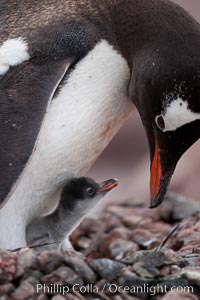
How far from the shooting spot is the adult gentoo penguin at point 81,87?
Result: 4.92 m

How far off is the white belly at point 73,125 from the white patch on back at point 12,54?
0.28 meters

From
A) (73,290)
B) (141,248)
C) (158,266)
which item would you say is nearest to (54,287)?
(73,290)

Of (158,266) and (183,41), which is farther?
(183,41)

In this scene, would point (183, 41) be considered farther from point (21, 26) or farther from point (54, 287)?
point (54, 287)

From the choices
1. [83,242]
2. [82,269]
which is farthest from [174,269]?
[83,242]

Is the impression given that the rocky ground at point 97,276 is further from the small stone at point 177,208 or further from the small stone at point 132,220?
the small stone at point 177,208

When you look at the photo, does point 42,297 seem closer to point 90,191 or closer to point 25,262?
point 25,262

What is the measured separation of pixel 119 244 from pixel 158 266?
61.4 inches

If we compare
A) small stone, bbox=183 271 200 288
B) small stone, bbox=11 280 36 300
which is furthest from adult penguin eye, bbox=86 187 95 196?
small stone, bbox=11 280 36 300

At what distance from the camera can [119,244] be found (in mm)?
6145

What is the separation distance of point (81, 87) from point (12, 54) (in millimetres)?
417

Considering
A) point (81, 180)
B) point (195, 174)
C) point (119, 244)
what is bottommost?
point (195, 174)

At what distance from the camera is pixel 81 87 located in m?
5.23

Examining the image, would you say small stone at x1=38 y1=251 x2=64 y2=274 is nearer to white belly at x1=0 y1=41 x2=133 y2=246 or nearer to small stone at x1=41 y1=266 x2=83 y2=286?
small stone at x1=41 y1=266 x2=83 y2=286
